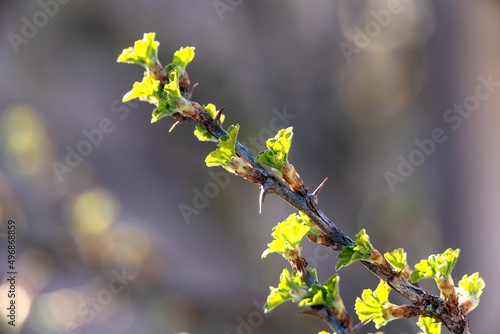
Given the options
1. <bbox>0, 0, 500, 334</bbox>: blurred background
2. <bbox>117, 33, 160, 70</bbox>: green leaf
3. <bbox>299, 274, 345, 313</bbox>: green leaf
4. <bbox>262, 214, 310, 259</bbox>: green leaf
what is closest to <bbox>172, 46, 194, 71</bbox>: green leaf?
<bbox>117, 33, 160, 70</bbox>: green leaf

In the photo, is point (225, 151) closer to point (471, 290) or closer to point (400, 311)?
point (400, 311)

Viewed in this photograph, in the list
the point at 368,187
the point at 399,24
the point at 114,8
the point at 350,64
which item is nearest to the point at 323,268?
the point at 368,187

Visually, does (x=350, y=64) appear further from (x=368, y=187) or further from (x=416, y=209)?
(x=416, y=209)

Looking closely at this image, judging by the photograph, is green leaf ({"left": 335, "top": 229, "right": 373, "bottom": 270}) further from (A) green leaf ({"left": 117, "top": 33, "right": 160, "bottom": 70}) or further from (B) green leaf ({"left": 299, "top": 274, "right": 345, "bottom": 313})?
(A) green leaf ({"left": 117, "top": 33, "right": 160, "bottom": 70})

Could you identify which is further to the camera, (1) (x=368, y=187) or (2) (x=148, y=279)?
(1) (x=368, y=187)

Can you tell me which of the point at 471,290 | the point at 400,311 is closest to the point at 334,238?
the point at 400,311

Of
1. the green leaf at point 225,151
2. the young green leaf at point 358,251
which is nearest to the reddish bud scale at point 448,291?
the young green leaf at point 358,251

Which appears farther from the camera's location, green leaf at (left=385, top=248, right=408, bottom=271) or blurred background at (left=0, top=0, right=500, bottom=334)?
blurred background at (left=0, top=0, right=500, bottom=334)
